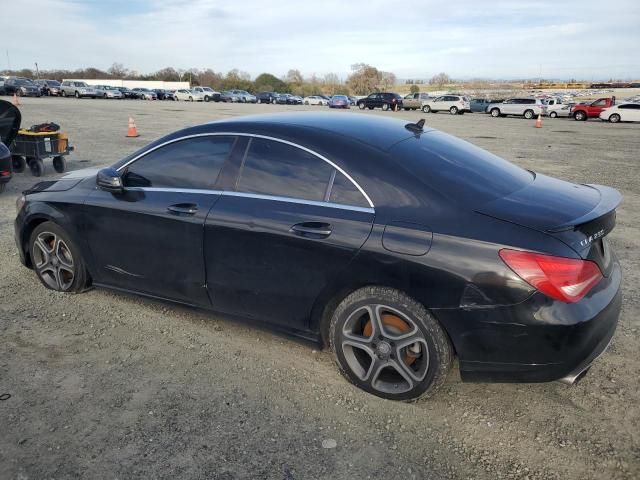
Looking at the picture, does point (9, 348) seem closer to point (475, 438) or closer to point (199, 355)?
point (199, 355)

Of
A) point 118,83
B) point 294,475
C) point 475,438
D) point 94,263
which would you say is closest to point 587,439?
point 475,438

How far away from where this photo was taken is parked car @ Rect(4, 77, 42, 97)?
47.6m

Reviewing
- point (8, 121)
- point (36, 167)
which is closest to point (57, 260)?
point (8, 121)

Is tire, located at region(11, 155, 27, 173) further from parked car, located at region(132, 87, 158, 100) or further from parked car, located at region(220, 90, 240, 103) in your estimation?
parked car, located at region(132, 87, 158, 100)

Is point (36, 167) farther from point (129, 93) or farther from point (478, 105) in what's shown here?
point (129, 93)

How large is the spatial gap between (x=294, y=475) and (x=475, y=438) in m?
1.01

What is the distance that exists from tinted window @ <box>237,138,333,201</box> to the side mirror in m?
1.04

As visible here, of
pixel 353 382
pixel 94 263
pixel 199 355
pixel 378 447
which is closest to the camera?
pixel 378 447

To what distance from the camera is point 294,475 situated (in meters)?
2.46

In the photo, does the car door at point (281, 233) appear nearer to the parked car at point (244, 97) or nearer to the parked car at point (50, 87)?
the parked car at point (244, 97)

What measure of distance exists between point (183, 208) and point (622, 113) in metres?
35.1

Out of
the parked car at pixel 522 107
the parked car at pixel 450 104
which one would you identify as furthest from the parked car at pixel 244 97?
the parked car at pixel 522 107

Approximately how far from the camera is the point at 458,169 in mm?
3174

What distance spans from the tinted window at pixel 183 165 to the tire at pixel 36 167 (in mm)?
7005
